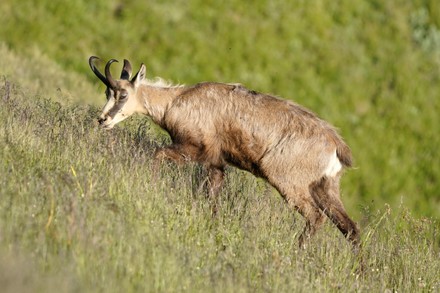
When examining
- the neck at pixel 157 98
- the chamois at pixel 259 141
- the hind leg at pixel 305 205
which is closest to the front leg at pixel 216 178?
the chamois at pixel 259 141

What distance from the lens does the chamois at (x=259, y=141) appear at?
10945 mm

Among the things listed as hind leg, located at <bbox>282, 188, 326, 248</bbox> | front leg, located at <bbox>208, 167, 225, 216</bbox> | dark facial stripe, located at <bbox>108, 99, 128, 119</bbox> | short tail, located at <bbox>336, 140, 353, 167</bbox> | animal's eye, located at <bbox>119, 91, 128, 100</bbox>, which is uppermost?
animal's eye, located at <bbox>119, 91, 128, 100</bbox>

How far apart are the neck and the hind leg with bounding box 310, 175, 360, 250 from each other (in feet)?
6.98

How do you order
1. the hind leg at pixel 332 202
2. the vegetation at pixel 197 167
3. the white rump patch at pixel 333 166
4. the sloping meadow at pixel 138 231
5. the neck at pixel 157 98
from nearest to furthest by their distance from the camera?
the sloping meadow at pixel 138 231
the vegetation at pixel 197 167
the hind leg at pixel 332 202
the white rump patch at pixel 333 166
the neck at pixel 157 98

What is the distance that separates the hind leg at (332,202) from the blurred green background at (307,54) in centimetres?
872

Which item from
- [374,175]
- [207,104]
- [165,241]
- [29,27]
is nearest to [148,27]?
[29,27]

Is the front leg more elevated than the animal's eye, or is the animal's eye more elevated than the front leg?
the animal's eye

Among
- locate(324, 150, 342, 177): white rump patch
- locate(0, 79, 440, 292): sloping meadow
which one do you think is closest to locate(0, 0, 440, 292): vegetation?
locate(0, 79, 440, 292): sloping meadow

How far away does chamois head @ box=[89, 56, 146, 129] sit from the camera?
1127 cm

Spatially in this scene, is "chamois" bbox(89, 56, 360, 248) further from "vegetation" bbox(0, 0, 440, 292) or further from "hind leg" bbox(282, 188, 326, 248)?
"vegetation" bbox(0, 0, 440, 292)

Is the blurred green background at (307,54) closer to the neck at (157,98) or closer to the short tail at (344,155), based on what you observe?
the neck at (157,98)

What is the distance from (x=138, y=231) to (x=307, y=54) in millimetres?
16095

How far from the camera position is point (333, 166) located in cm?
1109

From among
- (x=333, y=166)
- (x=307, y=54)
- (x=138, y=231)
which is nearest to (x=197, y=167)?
(x=333, y=166)
